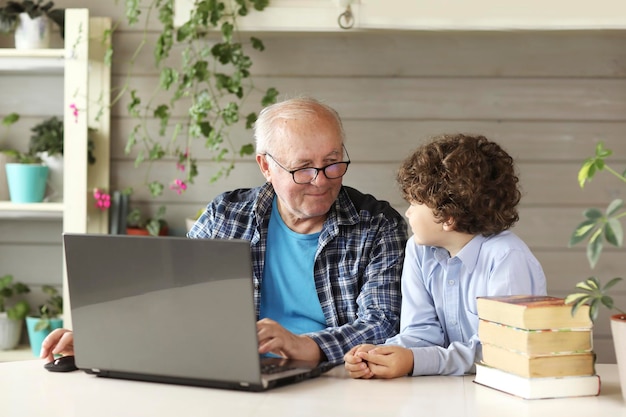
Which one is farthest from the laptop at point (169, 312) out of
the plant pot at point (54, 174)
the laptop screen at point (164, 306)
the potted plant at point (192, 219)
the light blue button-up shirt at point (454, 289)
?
the plant pot at point (54, 174)

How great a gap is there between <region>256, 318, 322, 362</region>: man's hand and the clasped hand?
0.44 feet

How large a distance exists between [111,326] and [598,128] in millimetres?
2069

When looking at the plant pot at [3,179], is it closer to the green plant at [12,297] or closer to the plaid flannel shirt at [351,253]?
the green plant at [12,297]

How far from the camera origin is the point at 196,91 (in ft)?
10.4

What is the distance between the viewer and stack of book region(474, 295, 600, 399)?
151 centimetres

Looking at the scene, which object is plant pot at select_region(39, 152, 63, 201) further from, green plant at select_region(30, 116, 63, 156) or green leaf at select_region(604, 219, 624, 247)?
green leaf at select_region(604, 219, 624, 247)

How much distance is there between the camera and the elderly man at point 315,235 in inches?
85.2

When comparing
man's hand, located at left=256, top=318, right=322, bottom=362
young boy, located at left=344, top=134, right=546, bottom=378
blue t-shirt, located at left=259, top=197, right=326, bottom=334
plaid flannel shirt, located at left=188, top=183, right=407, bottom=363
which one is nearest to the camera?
man's hand, located at left=256, top=318, right=322, bottom=362

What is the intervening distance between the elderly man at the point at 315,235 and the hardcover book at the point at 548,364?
1.78 feet

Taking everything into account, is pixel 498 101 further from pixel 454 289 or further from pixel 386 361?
pixel 386 361

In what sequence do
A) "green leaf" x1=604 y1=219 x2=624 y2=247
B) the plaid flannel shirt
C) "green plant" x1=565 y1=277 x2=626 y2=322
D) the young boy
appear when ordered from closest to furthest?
"green leaf" x1=604 y1=219 x2=624 y2=247, "green plant" x1=565 y1=277 x2=626 y2=322, the young boy, the plaid flannel shirt

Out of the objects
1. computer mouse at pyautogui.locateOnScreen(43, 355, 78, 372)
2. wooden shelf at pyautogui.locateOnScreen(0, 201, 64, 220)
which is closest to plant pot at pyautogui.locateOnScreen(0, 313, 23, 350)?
wooden shelf at pyautogui.locateOnScreen(0, 201, 64, 220)

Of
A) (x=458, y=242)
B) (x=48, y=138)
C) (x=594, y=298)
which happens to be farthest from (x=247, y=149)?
(x=594, y=298)

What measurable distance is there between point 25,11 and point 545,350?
224 centimetres
